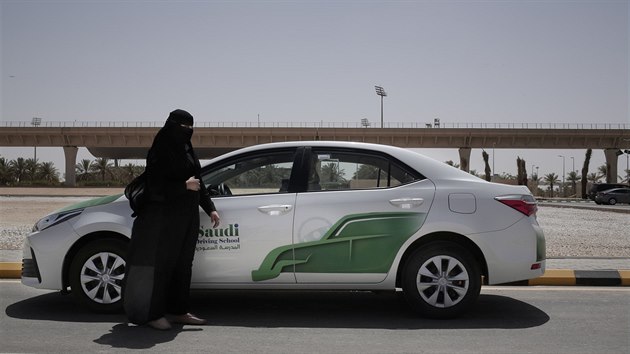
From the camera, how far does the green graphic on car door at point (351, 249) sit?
610 centimetres

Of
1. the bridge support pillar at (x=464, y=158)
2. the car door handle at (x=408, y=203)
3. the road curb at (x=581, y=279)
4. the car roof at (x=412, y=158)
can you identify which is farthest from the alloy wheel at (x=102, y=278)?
the bridge support pillar at (x=464, y=158)

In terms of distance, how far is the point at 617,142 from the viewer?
252 ft

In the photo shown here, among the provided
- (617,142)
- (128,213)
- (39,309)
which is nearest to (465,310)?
(128,213)

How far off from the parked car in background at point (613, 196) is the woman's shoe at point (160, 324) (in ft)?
159

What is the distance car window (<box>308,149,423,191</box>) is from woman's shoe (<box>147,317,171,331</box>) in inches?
71.9

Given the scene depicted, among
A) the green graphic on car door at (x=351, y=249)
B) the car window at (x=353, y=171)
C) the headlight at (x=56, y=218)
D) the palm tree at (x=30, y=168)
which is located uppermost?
the palm tree at (x=30, y=168)

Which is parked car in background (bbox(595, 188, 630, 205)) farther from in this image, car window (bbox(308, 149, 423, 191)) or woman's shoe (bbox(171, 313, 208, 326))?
woman's shoe (bbox(171, 313, 208, 326))

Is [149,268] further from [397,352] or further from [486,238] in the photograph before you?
[486,238]

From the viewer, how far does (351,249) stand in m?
6.11

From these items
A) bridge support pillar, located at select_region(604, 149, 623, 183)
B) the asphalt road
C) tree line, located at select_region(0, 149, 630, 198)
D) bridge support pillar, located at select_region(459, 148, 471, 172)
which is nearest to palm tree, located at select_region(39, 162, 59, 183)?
tree line, located at select_region(0, 149, 630, 198)

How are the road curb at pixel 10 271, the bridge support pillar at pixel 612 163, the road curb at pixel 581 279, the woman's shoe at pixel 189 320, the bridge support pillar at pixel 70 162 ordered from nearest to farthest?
the woman's shoe at pixel 189 320, the road curb at pixel 581 279, the road curb at pixel 10 271, the bridge support pillar at pixel 70 162, the bridge support pillar at pixel 612 163

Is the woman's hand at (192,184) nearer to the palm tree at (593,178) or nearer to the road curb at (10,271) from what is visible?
the road curb at (10,271)

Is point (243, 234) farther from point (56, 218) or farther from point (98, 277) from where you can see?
point (56, 218)

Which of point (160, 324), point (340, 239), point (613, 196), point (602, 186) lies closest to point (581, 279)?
point (340, 239)
